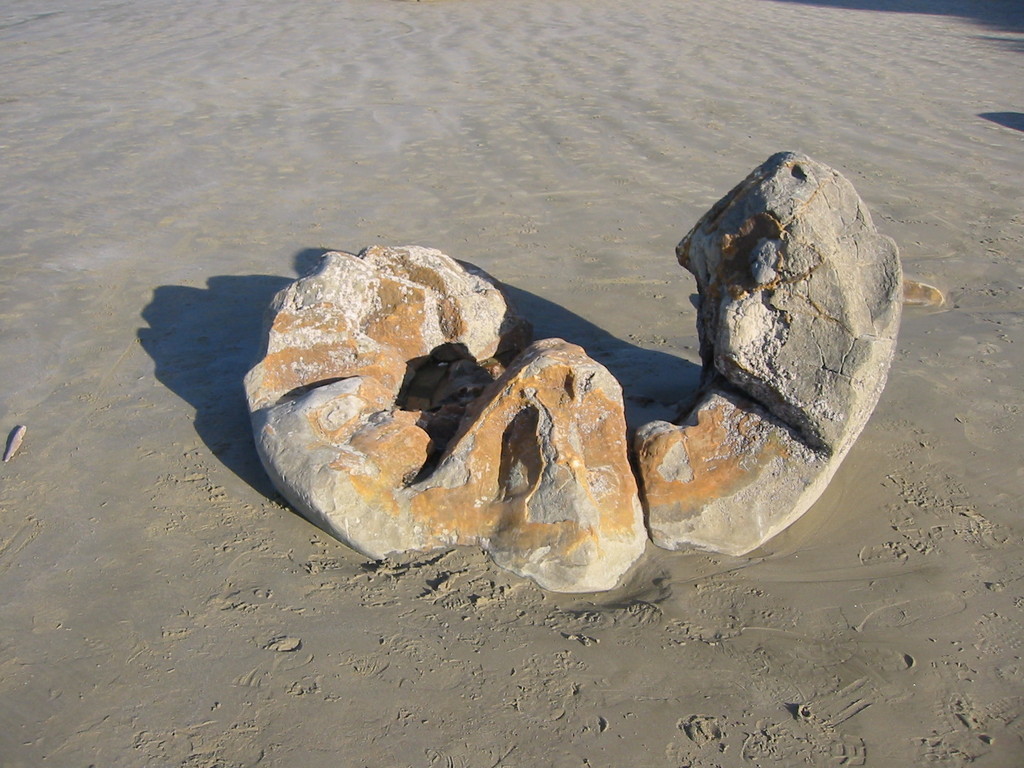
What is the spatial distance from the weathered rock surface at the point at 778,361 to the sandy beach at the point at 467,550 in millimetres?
220

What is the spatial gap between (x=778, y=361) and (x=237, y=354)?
9.53 ft

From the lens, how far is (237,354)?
195 inches

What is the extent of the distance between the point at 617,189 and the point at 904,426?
3.52m

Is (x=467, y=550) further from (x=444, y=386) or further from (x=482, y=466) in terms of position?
(x=444, y=386)

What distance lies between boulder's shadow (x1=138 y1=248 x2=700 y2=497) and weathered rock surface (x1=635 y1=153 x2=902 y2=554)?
2.33ft

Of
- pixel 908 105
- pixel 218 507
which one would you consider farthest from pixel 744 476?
pixel 908 105

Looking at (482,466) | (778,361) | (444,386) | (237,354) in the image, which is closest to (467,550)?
(482,466)

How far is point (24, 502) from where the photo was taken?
377 cm

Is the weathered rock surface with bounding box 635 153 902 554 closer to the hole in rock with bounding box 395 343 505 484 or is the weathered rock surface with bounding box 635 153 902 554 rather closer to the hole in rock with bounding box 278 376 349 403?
the hole in rock with bounding box 395 343 505 484

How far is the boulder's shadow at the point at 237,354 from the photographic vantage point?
4270mm

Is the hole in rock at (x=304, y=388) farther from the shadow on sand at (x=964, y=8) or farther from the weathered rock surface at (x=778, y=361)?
the shadow on sand at (x=964, y=8)

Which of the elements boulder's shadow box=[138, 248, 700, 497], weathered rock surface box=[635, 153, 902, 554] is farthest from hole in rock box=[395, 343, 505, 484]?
weathered rock surface box=[635, 153, 902, 554]

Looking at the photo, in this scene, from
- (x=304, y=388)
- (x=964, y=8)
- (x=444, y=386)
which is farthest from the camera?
(x=964, y=8)

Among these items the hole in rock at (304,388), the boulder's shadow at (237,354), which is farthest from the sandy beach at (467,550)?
the hole in rock at (304,388)
